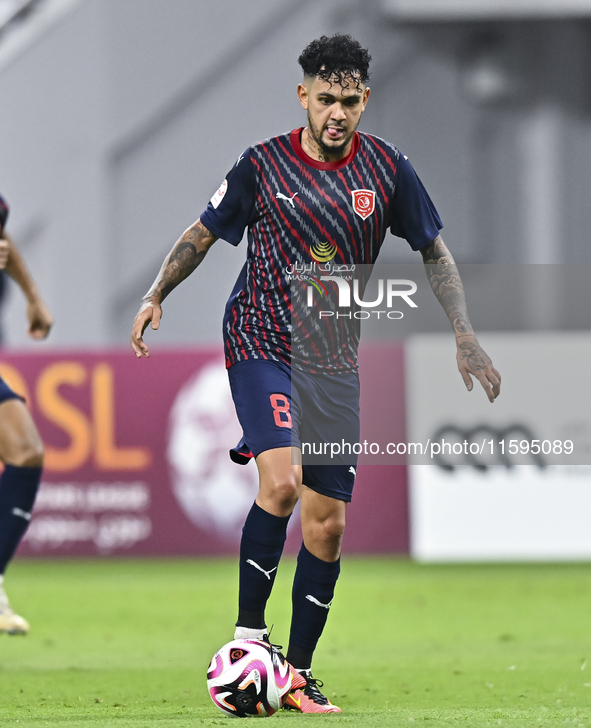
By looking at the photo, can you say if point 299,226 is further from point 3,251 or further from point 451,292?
point 3,251

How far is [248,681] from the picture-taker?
3.54 m

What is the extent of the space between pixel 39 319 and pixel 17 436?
66 cm

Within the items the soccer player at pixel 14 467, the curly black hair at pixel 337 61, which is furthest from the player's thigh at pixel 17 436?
the curly black hair at pixel 337 61

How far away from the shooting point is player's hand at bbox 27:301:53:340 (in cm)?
574

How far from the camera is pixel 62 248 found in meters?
14.7

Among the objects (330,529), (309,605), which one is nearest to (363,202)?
(330,529)

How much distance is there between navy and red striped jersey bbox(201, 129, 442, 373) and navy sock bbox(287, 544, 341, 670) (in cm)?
67

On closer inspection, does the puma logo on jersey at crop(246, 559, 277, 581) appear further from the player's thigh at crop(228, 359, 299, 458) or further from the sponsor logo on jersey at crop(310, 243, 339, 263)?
the sponsor logo on jersey at crop(310, 243, 339, 263)

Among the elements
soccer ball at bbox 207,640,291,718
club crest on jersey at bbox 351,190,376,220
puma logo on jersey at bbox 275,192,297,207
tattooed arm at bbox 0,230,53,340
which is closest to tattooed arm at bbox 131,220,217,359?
puma logo on jersey at bbox 275,192,297,207

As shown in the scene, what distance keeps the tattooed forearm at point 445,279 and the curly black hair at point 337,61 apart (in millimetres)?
624

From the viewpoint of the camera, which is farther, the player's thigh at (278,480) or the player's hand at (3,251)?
the player's hand at (3,251)

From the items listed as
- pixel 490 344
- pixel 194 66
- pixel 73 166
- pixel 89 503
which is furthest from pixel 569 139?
pixel 89 503

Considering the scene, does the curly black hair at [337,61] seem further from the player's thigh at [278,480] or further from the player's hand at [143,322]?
the player's thigh at [278,480]

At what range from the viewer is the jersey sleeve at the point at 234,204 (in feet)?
12.9
